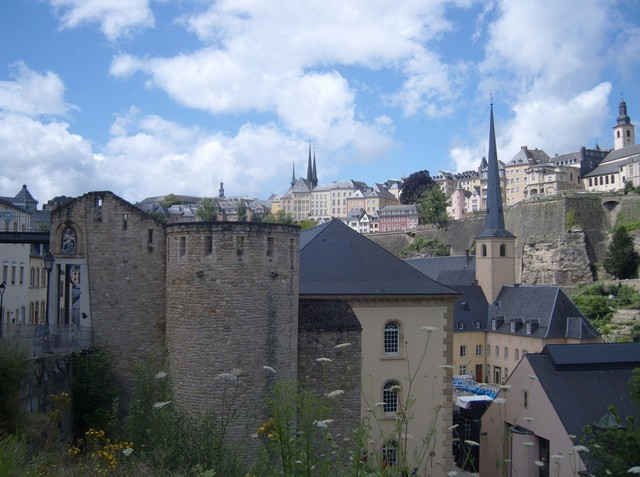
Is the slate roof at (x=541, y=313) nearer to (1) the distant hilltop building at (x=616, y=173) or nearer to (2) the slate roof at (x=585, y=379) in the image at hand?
(2) the slate roof at (x=585, y=379)

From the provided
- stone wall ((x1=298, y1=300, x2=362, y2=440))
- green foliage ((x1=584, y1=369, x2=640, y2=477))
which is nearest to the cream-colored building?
stone wall ((x1=298, y1=300, x2=362, y2=440))

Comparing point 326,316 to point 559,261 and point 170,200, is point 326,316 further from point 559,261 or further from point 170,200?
point 170,200

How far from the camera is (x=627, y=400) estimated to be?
21375 millimetres

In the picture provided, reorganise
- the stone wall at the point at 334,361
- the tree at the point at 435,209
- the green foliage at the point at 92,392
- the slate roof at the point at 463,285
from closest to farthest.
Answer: the green foliage at the point at 92,392
the stone wall at the point at 334,361
the slate roof at the point at 463,285
the tree at the point at 435,209

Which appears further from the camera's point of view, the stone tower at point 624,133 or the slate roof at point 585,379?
the stone tower at point 624,133

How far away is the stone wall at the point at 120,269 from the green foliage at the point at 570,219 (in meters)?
66.2

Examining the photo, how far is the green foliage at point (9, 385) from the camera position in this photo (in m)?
11.4

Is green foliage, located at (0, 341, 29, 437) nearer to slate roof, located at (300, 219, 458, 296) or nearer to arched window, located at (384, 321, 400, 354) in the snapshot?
slate roof, located at (300, 219, 458, 296)

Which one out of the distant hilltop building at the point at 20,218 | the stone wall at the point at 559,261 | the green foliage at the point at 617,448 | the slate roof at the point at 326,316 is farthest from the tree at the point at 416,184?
the green foliage at the point at 617,448

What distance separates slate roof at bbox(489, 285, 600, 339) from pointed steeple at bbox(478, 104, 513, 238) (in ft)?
18.4

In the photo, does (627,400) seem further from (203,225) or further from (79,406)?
(79,406)

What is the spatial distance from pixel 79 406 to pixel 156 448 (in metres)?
4.92

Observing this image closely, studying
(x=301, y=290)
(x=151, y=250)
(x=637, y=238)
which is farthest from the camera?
(x=637, y=238)

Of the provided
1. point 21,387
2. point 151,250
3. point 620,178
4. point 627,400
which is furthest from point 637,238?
point 21,387
